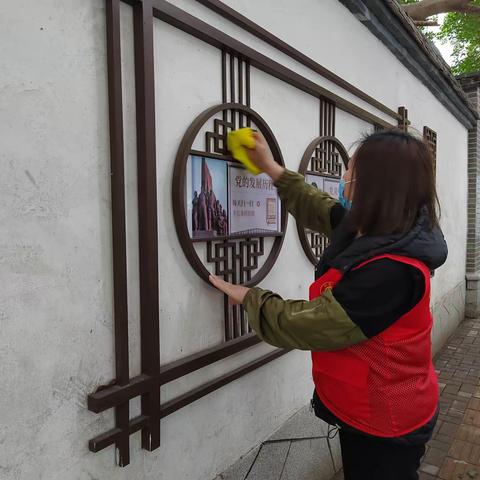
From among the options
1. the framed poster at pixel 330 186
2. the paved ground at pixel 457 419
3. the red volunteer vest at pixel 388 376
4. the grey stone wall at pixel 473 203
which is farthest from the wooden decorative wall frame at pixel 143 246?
the grey stone wall at pixel 473 203

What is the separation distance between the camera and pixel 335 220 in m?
1.97

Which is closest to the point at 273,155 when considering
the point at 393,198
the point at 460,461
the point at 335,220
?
the point at 335,220

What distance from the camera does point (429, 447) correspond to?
315 centimetres

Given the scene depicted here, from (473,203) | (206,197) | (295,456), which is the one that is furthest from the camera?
(473,203)

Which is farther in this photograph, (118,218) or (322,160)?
(322,160)

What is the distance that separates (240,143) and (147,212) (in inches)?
23.4

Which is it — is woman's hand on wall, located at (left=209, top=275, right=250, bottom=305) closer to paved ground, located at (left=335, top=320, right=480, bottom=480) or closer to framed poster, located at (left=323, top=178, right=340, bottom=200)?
framed poster, located at (left=323, top=178, right=340, bottom=200)

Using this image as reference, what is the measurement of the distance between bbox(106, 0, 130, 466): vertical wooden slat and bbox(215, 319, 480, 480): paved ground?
0.72m

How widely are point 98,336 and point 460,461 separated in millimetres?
2838

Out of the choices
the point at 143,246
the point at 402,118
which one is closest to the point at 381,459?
the point at 143,246

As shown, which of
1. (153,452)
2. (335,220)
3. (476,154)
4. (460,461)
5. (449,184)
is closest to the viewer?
(153,452)

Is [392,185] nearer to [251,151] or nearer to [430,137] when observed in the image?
[251,151]

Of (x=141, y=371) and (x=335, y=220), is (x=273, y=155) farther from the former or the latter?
→ (x=141, y=371)

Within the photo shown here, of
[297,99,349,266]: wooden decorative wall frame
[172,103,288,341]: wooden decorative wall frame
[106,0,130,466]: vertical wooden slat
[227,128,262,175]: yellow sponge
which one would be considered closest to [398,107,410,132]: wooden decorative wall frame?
[297,99,349,266]: wooden decorative wall frame
